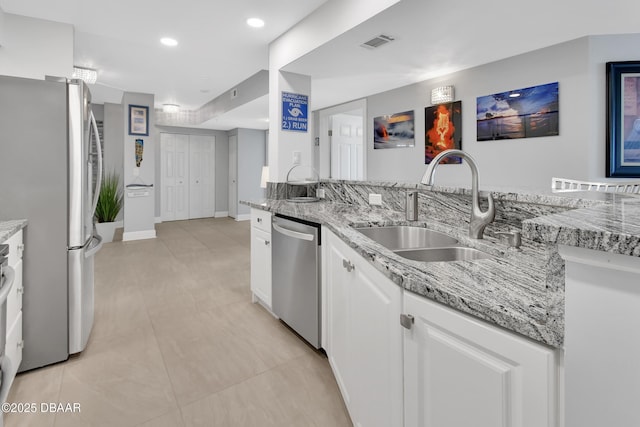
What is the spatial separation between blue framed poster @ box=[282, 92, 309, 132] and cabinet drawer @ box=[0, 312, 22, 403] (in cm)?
→ 248

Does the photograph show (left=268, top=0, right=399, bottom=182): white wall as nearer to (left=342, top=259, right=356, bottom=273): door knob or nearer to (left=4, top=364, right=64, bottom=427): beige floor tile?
(left=342, top=259, right=356, bottom=273): door knob

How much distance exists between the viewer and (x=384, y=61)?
11.0ft

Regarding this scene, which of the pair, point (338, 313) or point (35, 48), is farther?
point (35, 48)

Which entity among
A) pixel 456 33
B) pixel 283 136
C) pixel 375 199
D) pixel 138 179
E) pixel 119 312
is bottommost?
pixel 119 312

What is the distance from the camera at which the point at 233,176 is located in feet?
27.8

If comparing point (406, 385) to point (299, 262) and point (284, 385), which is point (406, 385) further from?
point (299, 262)

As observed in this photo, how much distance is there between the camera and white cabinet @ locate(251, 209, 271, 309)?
2629 millimetres

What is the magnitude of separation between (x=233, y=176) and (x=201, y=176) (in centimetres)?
79

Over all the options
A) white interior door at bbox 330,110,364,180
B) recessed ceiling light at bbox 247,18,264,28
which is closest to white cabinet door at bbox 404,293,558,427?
recessed ceiling light at bbox 247,18,264,28

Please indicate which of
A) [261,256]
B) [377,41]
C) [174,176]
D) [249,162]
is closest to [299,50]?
[377,41]

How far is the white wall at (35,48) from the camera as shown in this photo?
2.86 metres

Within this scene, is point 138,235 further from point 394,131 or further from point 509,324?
point 509,324

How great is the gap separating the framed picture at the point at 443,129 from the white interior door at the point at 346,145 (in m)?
1.94

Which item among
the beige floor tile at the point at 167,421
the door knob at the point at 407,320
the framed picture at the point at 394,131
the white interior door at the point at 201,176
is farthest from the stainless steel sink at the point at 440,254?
the white interior door at the point at 201,176
